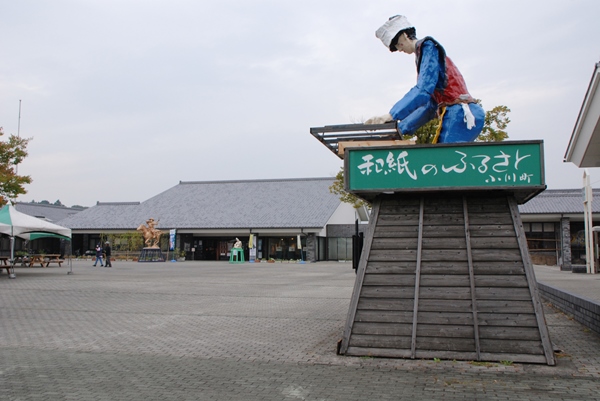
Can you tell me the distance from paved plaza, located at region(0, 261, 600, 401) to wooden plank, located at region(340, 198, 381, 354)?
26cm

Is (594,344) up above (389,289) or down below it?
below

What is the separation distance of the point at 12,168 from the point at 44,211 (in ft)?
116

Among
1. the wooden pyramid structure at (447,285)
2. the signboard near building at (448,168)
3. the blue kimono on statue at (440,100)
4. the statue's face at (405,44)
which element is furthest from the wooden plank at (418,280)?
the statue's face at (405,44)

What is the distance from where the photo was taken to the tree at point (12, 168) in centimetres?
2405

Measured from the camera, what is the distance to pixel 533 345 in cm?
574

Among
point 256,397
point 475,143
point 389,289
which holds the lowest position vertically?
point 256,397

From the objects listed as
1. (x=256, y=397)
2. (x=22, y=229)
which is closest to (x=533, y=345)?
(x=256, y=397)

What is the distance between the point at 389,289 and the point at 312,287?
1012cm

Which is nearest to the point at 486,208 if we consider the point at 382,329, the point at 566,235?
the point at 382,329

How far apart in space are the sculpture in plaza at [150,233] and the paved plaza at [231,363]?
27.0 meters

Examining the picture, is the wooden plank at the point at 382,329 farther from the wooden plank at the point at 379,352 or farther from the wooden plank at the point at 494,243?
the wooden plank at the point at 494,243

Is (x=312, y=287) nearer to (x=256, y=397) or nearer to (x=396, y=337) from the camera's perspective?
(x=396, y=337)

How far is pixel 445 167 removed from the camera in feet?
20.6

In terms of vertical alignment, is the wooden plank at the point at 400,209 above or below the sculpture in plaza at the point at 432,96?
below
